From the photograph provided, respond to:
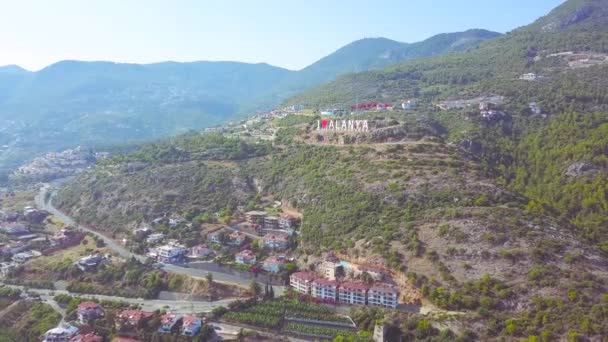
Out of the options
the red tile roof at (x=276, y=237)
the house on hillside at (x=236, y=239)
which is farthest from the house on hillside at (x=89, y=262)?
the red tile roof at (x=276, y=237)

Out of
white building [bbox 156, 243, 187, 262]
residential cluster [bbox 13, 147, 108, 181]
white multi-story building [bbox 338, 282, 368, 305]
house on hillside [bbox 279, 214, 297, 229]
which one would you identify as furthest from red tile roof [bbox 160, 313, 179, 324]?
residential cluster [bbox 13, 147, 108, 181]

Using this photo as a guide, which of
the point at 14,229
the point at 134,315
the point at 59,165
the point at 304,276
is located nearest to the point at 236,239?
the point at 304,276

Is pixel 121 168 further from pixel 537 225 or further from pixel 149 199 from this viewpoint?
pixel 537 225

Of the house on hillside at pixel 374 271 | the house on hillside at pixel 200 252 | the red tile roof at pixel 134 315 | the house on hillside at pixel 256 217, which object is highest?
the house on hillside at pixel 256 217

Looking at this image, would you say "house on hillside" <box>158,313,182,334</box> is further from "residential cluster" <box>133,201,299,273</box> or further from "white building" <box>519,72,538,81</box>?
"white building" <box>519,72,538,81</box>

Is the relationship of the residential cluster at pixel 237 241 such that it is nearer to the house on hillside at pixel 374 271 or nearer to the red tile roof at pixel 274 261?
the red tile roof at pixel 274 261

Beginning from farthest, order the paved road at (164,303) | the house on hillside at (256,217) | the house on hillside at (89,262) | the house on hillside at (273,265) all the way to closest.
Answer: the house on hillside at (256,217) < the house on hillside at (89,262) < the house on hillside at (273,265) < the paved road at (164,303)

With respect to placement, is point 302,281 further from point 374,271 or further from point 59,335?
point 59,335
